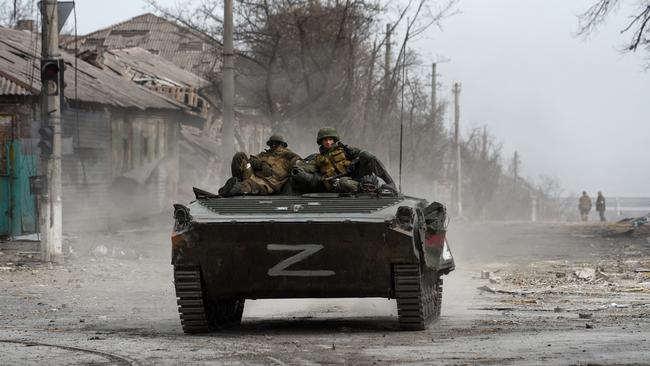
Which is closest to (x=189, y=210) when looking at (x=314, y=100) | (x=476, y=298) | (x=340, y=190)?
(x=340, y=190)

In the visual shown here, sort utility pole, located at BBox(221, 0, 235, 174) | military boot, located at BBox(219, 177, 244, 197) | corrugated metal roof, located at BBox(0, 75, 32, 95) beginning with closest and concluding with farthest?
military boot, located at BBox(219, 177, 244, 197), utility pole, located at BBox(221, 0, 235, 174), corrugated metal roof, located at BBox(0, 75, 32, 95)

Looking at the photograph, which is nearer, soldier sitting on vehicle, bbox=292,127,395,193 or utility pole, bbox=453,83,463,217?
soldier sitting on vehicle, bbox=292,127,395,193

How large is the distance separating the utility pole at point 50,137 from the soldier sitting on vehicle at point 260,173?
8.48 m

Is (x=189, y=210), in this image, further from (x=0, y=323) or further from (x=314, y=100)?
(x=314, y=100)

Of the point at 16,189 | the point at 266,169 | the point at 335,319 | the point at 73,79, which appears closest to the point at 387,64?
the point at 73,79

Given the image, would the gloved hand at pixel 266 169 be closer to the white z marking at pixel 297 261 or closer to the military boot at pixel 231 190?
the military boot at pixel 231 190

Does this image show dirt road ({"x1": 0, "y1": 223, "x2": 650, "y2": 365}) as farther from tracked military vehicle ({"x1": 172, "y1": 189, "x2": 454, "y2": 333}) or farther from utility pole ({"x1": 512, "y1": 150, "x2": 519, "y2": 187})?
utility pole ({"x1": 512, "y1": 150, "x2": 519, "y2": 187})

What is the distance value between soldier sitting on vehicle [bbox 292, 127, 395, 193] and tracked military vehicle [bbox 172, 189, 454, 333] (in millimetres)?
839

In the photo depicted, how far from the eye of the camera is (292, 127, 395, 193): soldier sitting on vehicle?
1235cm

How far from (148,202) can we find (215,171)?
360 inches

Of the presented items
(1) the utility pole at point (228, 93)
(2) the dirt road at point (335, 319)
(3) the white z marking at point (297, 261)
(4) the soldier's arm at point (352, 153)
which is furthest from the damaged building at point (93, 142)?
(3) the white z marking at point (297, 261)

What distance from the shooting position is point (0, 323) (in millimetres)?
12859

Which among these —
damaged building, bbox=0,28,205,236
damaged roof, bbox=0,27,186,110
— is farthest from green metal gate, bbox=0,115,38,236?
damaged roof, bbox=0,27,186,110

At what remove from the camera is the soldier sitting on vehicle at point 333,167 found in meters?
12.4
